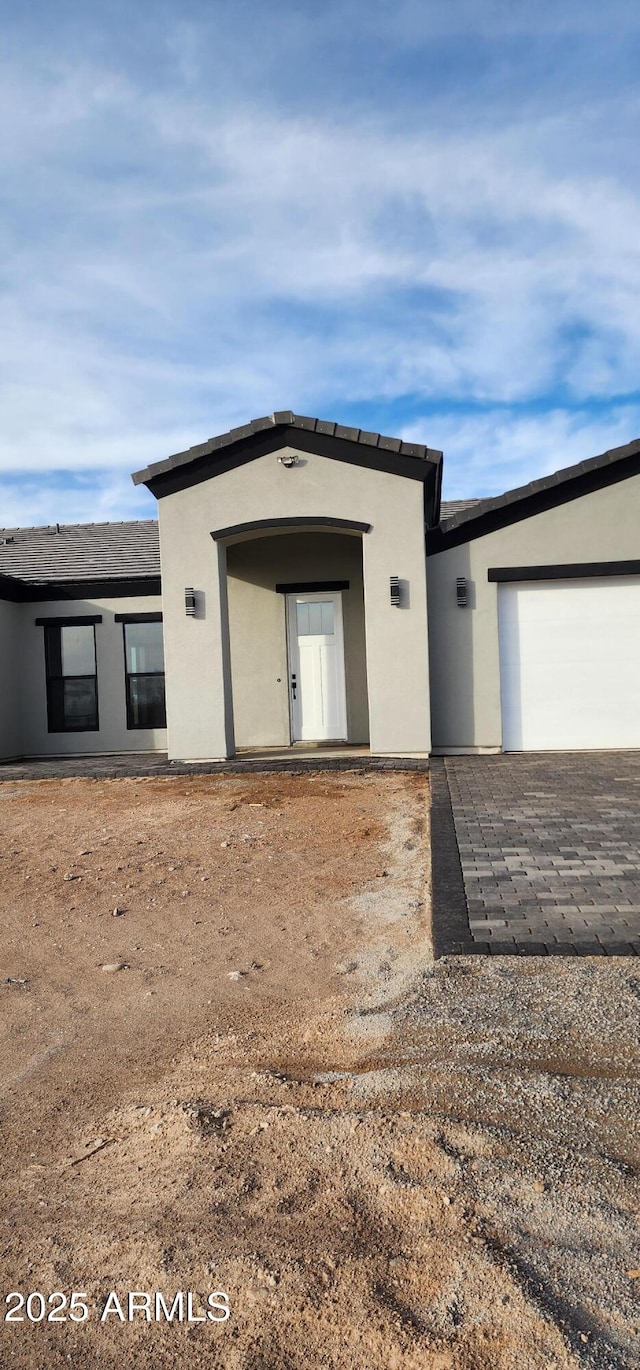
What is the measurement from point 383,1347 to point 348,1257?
0.98 feet

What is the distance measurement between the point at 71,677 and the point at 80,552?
9.86 ft

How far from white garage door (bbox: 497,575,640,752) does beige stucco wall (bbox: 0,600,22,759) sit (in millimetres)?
8546

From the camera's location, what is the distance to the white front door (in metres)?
14.7

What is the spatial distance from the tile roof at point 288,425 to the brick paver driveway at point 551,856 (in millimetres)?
4528

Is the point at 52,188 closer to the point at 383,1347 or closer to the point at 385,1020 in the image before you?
the point at 385,1020

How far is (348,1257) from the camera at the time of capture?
2264 mm

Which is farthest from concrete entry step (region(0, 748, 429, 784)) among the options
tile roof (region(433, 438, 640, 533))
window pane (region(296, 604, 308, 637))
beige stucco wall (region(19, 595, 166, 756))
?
tile roof (region(433, 438, 640, 533))

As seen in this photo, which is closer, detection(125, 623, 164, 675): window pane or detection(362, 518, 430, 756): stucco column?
detection(362, 518, 430, 756): stucco column

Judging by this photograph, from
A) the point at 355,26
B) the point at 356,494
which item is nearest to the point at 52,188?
the point at 355,26

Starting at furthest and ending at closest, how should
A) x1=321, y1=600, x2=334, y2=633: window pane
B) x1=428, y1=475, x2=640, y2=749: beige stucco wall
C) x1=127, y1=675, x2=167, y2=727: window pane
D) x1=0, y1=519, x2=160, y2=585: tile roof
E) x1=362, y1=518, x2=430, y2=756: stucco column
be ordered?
x1=0, y1=519, x2=160, y2=585: tile roof → x1=127, y1=675, x2=167, y2=727: window pane → x1=321, y1=600, x2=334, y2=633: window pane → x1=428, y1=475, x2=640, y2=749: beige stucco wall → x1=362, y1=518, x2=430, y2=756: stucco column

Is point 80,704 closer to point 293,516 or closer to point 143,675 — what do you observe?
point 143,675

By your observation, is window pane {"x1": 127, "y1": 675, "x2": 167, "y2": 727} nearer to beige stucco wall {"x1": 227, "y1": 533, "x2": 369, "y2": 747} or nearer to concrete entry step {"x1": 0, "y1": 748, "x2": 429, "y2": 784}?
beige stucco wall {"x1": 227, "y1": 533, "x2": 369, "y2": 747}

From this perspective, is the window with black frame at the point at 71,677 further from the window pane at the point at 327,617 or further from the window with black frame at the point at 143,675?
the window pane at the point at 327,617

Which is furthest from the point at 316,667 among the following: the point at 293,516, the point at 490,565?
the point at 490,565
